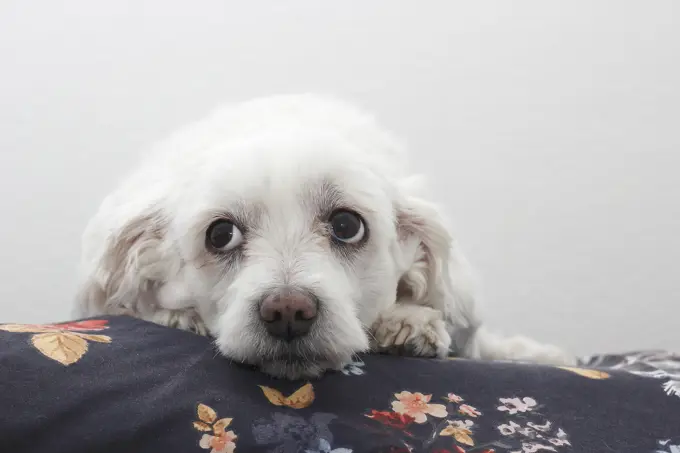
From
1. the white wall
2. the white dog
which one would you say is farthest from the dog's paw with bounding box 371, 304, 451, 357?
the white wall

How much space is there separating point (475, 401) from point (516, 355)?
82 centimetres

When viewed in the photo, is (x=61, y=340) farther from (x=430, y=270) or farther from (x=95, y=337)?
(x=430, y=270)

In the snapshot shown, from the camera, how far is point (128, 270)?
56.9 inches

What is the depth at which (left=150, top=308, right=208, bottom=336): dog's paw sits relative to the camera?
1.36 m

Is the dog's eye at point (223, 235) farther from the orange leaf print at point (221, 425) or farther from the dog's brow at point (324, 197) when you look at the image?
the orange leaf print at point (221, 425)

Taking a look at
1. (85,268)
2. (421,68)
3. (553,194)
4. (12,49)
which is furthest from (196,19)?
(553,194)

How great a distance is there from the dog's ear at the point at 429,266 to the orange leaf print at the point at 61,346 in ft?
2.52

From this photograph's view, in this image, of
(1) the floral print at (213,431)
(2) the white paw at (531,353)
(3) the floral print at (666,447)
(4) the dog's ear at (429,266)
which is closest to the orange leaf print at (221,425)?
(1) the floral print at (213,431)

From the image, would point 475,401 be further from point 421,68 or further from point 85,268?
point 421,68

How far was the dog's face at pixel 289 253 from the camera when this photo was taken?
1.10m

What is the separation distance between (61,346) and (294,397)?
32 cm

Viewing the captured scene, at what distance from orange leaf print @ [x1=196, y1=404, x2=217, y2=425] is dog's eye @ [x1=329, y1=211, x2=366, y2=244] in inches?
20.9

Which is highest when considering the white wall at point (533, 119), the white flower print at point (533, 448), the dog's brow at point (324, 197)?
the white wall at point (533, 119)

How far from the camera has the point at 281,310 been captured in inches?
42.9
